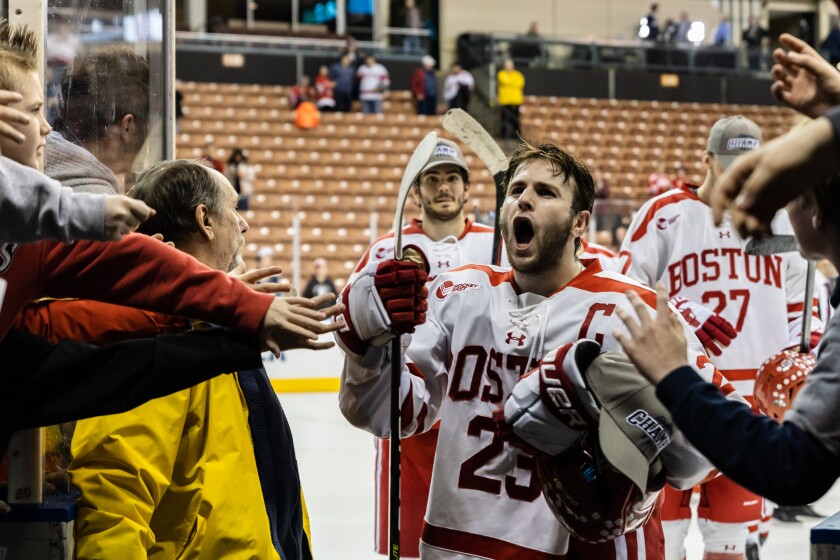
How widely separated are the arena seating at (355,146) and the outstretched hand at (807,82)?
38.2ft

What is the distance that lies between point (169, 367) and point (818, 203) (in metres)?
0.98

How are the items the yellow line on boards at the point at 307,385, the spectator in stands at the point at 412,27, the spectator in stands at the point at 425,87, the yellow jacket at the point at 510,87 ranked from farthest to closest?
the spectator in stands at the point at 412,27, the spectator in stands at the point at 425,87, the yellow jacket at the point at 510,87, the yellow line on boards at the point at 307,385

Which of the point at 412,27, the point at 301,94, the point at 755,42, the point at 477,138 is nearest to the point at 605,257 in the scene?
the point at 477,138

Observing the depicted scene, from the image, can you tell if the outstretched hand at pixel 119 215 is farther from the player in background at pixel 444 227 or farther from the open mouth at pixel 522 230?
the player in background at pixel 444 227

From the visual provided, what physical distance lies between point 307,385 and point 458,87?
7.68 m

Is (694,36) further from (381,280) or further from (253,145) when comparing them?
A: (381,280)

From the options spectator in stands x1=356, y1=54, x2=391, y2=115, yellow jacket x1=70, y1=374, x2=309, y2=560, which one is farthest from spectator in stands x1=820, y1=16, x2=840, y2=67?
yellow jacket x1=70, y1=374, x2=309, y2=560

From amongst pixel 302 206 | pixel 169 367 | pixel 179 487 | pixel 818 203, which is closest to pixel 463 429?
pixel 179 487

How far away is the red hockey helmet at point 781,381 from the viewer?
3.55 meters

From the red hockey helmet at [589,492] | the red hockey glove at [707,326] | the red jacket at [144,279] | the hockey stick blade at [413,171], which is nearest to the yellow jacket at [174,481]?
the red jacket at [144,279]

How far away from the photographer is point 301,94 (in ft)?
54.5

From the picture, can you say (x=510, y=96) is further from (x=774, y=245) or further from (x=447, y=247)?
(x=774, y=245)

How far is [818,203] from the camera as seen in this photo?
Result: 1.62 m

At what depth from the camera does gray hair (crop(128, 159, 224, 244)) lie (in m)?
2.17
